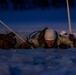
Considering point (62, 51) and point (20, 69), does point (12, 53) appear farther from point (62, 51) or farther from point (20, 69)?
point (20, 69)

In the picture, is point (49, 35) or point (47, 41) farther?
point (49, 35)

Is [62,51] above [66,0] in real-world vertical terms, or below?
below

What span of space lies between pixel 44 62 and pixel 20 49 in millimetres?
1530

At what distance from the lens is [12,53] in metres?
7.13

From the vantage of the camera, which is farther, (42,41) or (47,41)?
(42,41)

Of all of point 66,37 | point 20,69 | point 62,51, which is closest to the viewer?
point 20,69

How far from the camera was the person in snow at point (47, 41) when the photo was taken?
726 centimetres

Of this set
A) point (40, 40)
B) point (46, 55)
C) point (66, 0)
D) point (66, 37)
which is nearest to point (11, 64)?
point (46, 55)

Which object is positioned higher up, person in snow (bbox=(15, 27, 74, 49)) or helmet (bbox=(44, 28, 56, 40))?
helmet (bbox=(44, 28, 56, 40))

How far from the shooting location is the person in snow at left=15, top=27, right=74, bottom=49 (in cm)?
726

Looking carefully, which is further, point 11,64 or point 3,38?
point 3,38

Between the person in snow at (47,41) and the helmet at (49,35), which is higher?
the helmet at (49,35)

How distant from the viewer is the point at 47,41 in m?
7.21

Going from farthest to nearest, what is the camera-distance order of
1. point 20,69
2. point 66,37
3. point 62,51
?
point 66,37, point 62,51, point 20,69
